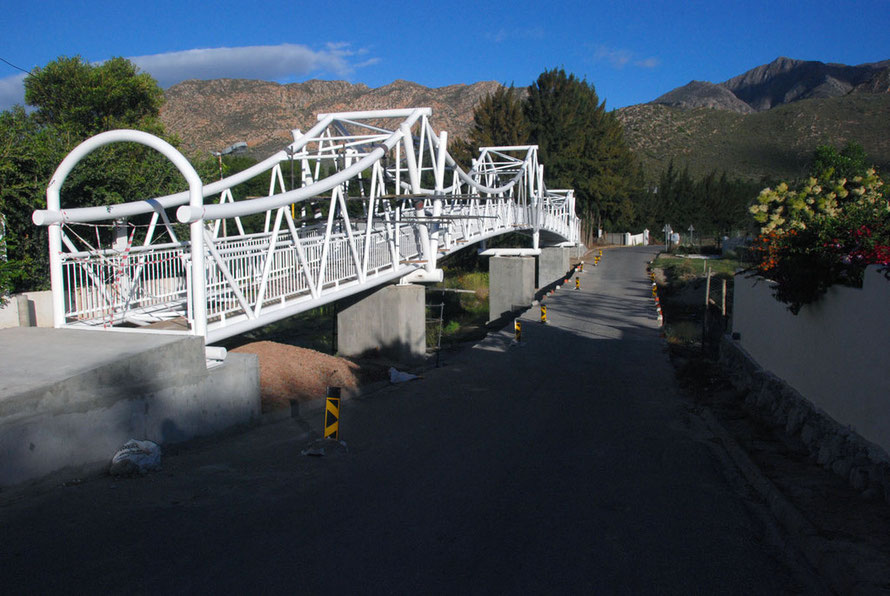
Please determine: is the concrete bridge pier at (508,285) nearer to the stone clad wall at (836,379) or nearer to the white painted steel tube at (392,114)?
the white painted steel tube at (392,114)

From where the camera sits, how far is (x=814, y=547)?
5.00 m

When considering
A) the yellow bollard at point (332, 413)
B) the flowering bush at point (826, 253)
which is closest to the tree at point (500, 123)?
the flowering bush at point (826, 253)

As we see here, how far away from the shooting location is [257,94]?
5103 inches

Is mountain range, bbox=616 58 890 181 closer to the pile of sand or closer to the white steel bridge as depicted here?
the white steel bridge

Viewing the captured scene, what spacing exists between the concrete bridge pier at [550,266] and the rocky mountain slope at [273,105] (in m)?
48.9

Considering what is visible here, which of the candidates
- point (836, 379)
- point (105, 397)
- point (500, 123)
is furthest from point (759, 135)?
point (105, 397)

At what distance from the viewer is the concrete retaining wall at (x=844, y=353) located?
21.0 ft

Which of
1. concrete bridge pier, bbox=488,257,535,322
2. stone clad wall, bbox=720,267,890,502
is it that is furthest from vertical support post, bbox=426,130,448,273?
concrete bridge pier, bbox=488,257,535,322

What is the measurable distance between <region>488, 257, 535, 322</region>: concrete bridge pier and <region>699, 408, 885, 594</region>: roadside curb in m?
27.5

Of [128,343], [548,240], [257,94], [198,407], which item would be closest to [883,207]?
[198,407]

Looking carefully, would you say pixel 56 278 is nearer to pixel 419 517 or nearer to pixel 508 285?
pixel 419 517

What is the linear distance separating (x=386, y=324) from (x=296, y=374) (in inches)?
313

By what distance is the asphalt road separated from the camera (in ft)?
14.9

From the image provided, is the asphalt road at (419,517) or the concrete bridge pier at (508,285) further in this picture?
the concrete bridge pier at (508,285)
